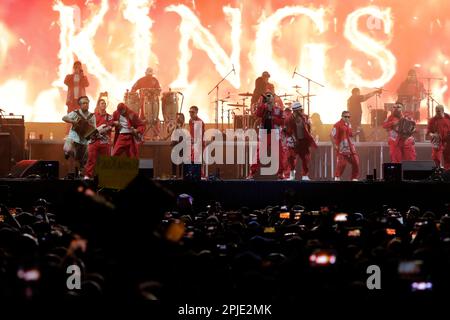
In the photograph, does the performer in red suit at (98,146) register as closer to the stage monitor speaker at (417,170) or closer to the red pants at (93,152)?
the red pants at (93,152)

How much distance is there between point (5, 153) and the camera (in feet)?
64.6

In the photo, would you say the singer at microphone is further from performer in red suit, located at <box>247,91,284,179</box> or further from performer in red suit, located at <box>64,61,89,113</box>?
performer in red suit, located at <box>64,61,89,113</box>

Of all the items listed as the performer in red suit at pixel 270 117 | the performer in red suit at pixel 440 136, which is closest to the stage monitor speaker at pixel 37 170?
the performer in red suit at pixel 270 117

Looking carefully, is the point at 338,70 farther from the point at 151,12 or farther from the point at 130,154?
the point at 130,154

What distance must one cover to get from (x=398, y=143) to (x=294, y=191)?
4974mm

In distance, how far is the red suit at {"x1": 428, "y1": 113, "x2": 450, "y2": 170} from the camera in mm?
19438

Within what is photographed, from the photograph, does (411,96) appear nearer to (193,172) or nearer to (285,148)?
(285,148)

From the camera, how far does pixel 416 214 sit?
40.7ft

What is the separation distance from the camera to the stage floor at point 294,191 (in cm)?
1576

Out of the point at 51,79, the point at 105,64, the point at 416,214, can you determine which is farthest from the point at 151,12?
the point at 416,214

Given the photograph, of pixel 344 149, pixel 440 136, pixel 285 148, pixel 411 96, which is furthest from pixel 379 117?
pixel 285 148

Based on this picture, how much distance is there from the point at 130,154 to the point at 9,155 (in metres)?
3.45

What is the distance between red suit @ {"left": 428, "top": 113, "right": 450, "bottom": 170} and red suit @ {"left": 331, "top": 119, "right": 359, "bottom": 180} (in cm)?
205

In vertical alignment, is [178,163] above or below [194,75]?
below
